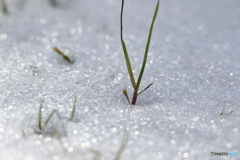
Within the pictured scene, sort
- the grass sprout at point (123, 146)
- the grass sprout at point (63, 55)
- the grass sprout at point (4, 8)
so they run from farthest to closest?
1. the grass sprout at point (4, 8)
2. the grass sprout at point (63, 55)
3. the grass sprout at point (123, 146)

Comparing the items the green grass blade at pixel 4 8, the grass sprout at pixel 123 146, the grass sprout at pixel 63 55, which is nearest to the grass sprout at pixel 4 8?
the green grass blade at pixel 4 8

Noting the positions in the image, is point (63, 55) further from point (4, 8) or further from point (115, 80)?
point (4, 8)

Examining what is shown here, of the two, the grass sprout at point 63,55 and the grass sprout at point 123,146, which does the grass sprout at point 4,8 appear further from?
the grass sprout at point 123,146

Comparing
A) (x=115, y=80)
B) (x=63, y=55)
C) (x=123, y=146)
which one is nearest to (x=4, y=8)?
(x=63, y=55)

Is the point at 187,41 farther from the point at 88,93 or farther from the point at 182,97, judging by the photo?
the point at 88,93

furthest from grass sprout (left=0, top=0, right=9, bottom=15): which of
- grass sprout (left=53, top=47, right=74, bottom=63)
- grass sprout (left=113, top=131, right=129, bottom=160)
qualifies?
grass sprout (left=113, top=131, right=129, bottom=160)

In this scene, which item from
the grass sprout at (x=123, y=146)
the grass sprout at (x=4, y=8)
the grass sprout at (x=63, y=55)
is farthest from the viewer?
the grass sprout at (x=4, y=8)

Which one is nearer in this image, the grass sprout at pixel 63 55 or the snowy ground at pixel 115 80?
the snowy ground at pixel 115 80

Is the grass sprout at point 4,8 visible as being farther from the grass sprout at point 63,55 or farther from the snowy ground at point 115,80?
the grass sprout at point 63,55

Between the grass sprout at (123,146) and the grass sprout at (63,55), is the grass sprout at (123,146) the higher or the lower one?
the higher one

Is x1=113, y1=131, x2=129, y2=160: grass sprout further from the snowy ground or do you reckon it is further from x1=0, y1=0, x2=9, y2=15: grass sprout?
x1=0, y1=0, x2=9, y2=15: grass sprout
